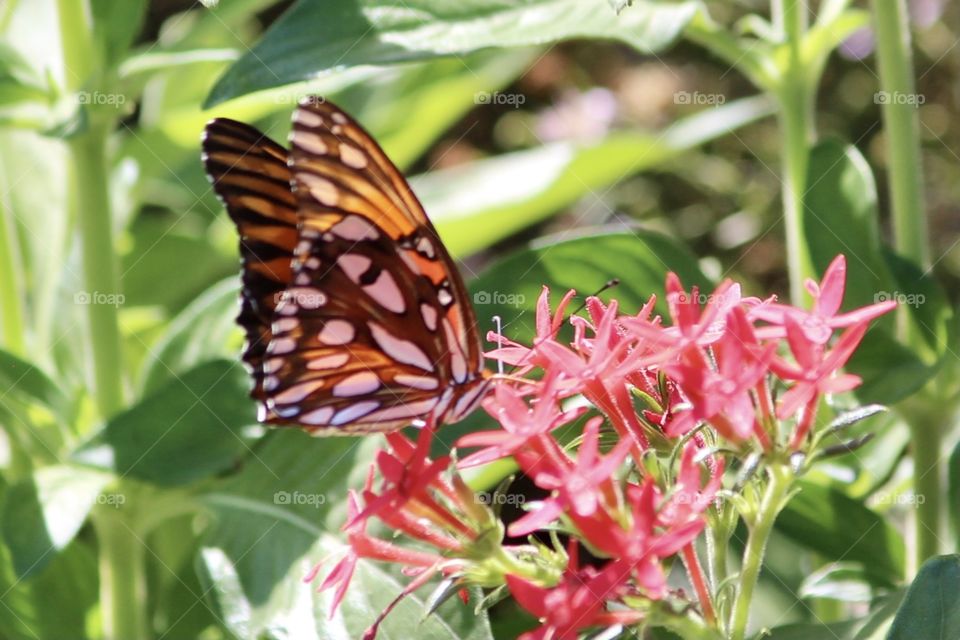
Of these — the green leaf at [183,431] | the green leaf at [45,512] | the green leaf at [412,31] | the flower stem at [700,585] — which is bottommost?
the flower stem at [700,585]

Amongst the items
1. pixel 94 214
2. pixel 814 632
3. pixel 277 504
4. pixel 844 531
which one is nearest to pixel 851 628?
pixel 814 632

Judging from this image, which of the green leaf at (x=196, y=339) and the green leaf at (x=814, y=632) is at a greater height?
the green leaf at (x=196, y=339)

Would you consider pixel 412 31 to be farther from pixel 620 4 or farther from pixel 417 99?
pixel 417 99

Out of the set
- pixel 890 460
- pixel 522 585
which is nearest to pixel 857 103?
pixel 890 460

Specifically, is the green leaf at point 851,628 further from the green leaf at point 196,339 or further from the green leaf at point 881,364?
the green leaf at point 196,339

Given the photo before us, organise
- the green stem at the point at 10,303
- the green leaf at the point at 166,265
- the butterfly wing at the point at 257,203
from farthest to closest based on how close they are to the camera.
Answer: the green leaf at the point at 166,265 → the green stem at the point at 10,303 → the butterfly wing at the point at 257,203

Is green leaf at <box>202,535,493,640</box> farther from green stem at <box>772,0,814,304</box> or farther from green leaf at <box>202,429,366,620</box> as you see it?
green stem at <box>772,0,814,304</box>

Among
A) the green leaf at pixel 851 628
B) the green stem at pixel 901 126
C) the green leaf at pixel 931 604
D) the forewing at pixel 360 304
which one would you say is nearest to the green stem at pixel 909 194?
the green stem at pixel 901 126
